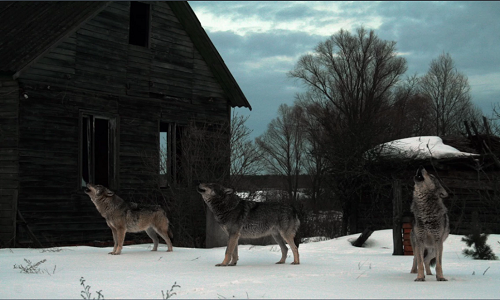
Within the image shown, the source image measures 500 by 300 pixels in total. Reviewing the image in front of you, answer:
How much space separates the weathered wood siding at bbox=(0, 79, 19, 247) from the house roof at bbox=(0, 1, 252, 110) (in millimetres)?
796

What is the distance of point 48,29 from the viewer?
1714 cm

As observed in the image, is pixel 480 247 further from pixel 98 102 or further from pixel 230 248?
pixel 98 102

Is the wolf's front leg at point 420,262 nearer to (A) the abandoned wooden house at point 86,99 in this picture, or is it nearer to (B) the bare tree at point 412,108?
(A) the abandoned wooden house at point 86,99

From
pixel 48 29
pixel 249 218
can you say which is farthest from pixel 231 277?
pixel 48 29

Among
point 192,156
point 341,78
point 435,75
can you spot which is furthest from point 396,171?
point 435,75

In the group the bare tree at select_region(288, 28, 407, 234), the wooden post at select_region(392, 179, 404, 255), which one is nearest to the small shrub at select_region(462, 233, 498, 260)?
the wooden post at select_region(392, 179, 404, 255)

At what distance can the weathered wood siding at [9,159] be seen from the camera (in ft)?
51.8

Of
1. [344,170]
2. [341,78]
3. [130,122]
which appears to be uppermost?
[341,78]

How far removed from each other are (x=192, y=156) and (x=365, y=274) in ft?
29.7

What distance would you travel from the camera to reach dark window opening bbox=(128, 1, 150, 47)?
2000cm

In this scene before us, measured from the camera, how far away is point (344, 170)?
80.3ft

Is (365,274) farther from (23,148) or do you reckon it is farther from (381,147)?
(381,147)

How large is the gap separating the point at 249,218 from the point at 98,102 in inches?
375

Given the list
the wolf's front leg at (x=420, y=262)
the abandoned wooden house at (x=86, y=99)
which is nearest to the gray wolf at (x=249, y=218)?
the wolf's front leg at (x=420, y=262)
